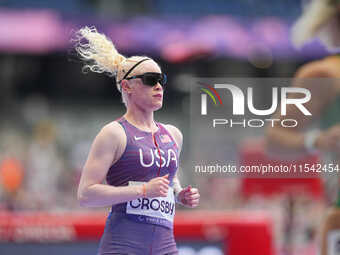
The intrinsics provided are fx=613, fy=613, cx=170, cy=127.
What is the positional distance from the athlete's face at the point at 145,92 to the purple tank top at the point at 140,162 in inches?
5.1

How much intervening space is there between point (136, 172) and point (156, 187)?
0.65 ft

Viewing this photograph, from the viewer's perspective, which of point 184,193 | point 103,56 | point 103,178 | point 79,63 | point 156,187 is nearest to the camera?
point 156,187

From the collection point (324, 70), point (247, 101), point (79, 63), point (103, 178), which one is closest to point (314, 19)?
point (324, 70)

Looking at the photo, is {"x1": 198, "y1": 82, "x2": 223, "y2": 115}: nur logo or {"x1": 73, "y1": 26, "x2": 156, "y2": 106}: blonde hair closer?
{"x1": 73, "y1": 26, "x2": 156, "y2": 106}: blonde hair

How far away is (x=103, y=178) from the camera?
3.00m

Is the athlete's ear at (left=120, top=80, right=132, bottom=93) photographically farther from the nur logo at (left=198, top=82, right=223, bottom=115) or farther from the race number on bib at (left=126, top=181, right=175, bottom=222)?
the nur logo at (left=198, top=82, right=223, bottom=115)

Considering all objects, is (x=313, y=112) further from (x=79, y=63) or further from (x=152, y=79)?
(x=79, y=63)

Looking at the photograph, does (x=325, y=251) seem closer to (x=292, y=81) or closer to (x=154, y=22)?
(x=292, y=81)

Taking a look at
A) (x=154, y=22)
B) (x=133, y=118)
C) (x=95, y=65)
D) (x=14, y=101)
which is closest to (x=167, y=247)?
(x=133, y=118)

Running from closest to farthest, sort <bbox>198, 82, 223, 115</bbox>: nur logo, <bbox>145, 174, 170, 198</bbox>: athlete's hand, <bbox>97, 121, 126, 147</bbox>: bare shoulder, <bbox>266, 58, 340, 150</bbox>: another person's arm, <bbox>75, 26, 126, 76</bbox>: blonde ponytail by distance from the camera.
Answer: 1. <bbox>145, 174, 170, 198</bbox>: athlete's hand
2. <bbox>97, 121, 126, 147</bbox>: bare shoulder
3. <bbox>75, 26, 126, 76</bbox>: blonde ponytail
4. <bbox>198, 82, 223, 115</bbox>: nur logo
5. <bbox>266, 58, 340, 150</bbox>: another person's arm

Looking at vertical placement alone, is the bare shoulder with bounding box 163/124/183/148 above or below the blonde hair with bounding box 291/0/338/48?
below

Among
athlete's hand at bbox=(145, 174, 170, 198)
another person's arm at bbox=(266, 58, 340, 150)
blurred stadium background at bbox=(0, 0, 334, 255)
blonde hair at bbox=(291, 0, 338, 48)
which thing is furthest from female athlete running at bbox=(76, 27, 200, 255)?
blurred stadium background at bbox=(0, 0, 334, 255)

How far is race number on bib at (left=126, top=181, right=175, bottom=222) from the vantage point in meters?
3.06

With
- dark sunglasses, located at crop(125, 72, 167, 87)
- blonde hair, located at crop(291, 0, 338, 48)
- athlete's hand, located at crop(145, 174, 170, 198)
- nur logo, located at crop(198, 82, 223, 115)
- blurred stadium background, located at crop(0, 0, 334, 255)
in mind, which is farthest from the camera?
blurred stadium background, located at crop(0, 0, 334, 255)
